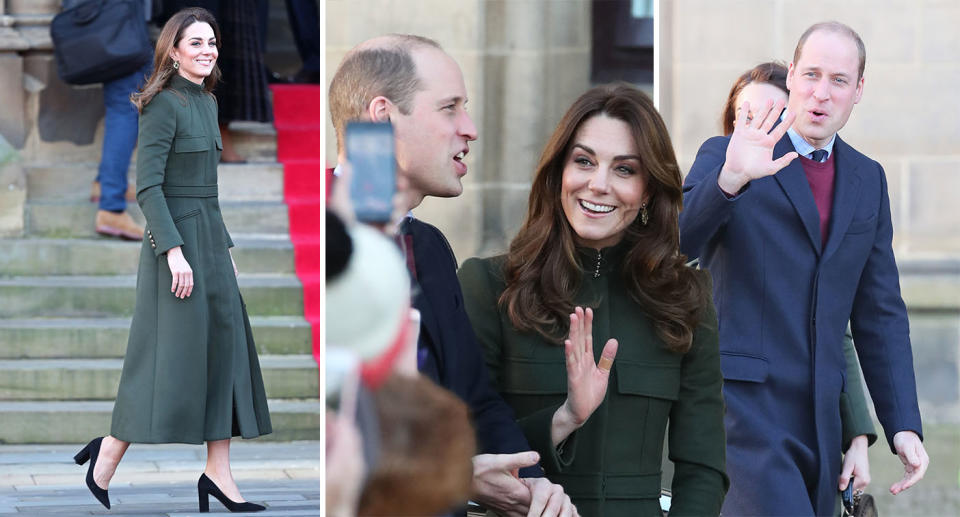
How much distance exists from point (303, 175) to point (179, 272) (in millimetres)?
3227

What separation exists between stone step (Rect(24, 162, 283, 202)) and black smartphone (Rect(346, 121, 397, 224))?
593 centimetres

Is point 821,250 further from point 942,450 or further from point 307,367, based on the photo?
point 307,367

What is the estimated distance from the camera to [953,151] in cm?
454

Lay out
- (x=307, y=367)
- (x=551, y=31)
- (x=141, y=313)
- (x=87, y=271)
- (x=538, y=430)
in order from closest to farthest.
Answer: (x=538, y=430) < (x=551, y=31) < (x=141, y=313) < (x=307, y=367) < (x=87, y=271)

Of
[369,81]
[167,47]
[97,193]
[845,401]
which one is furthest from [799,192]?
[97,193]

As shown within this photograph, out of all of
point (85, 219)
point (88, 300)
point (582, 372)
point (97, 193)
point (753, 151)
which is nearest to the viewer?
point (582, 372)

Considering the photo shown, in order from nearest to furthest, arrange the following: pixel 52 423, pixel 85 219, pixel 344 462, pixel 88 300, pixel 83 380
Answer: pixel 344 462
pixel 52 423
pixel 83 380
pixel 88 300
pixel 85 219

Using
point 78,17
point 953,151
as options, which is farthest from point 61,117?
point 953,151

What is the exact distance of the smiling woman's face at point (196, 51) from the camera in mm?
5879

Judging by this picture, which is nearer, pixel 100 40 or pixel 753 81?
pixel 753 81

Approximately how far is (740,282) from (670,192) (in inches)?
Answer: 26.6

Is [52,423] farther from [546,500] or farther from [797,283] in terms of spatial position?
[546,500]

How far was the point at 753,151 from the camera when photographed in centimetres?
371

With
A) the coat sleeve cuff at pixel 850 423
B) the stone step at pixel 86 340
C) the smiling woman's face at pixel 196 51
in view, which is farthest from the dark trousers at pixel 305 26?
the coat sleeve cuff at pixel 850 423
